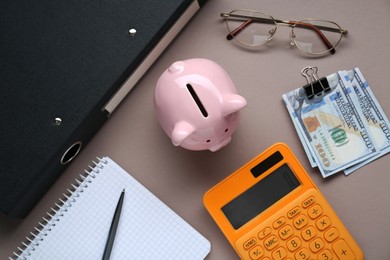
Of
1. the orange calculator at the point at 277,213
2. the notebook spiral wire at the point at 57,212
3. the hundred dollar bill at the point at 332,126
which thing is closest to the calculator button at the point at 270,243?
the orange calculator at the point at 277,213

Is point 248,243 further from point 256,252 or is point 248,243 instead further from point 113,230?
point 113,230

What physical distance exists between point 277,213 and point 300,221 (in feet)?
0.11

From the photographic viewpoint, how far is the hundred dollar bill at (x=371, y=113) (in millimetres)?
695

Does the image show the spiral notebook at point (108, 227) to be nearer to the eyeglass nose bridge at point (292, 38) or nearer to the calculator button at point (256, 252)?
the calculator button at point (256, 252)

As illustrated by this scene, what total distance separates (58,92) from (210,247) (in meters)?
0.30

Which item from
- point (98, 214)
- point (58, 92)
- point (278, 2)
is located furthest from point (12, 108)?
point (278, 2)

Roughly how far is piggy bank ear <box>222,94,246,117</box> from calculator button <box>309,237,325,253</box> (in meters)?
0.22

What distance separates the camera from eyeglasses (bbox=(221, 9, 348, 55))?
0.73 m

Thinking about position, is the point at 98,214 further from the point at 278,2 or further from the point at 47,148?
the point at 278,2

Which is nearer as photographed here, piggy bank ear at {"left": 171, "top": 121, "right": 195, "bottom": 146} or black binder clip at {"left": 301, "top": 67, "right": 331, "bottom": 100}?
piggy bank ear at {"left": 171, "top": 121, "right": 195, "bottom": 146}

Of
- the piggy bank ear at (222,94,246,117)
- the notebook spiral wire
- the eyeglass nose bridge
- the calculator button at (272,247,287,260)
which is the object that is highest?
the eyeglass nose bridge

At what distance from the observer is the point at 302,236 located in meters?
0.67

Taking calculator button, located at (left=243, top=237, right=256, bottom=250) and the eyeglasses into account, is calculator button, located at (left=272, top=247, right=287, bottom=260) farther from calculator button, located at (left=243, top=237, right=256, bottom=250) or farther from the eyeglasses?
the eyeglasses

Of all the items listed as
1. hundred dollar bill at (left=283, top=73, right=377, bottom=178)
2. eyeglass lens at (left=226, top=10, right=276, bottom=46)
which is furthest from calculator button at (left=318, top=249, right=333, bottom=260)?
eyeglass lens at (left=226, top=10, right=276, bottom=46)
